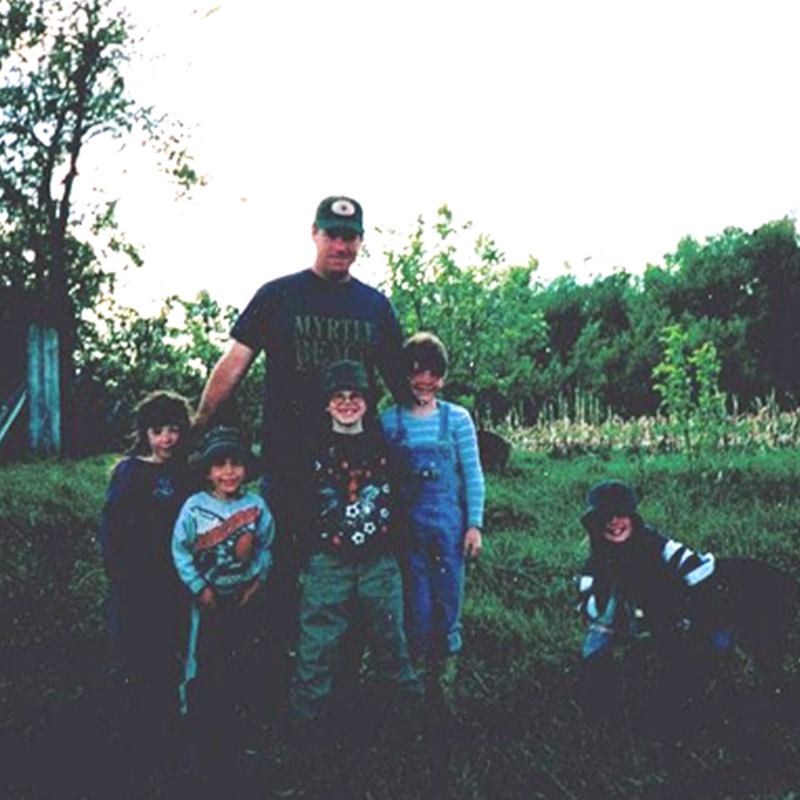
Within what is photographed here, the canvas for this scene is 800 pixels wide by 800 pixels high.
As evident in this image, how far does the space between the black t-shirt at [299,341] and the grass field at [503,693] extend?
144 centimetres

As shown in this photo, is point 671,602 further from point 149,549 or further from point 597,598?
point 149,549

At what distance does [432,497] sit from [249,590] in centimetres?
101

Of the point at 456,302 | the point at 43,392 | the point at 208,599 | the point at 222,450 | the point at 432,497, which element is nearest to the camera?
the point at 208,599

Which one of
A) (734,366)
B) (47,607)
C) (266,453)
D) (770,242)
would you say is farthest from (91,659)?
(770,242)

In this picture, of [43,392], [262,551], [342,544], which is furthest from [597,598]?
[43,392]

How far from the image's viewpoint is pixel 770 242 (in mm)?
42781

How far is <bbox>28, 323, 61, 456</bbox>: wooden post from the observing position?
720 inches

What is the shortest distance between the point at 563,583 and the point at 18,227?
1727cm

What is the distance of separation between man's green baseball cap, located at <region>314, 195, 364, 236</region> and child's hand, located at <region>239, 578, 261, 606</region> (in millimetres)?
1672

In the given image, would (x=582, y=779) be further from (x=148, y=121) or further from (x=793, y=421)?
(x=148, y=121)

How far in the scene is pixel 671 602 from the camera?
4996mm

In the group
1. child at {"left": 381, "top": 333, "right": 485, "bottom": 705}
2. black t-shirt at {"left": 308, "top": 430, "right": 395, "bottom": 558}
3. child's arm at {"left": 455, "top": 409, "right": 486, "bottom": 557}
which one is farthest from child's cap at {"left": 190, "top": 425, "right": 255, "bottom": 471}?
child's arm at {"left": 455, "top": 409, "right": 486, "bottom": 557}

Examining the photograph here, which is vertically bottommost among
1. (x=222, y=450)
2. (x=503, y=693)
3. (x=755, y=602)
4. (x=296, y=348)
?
(x=503, y=693)

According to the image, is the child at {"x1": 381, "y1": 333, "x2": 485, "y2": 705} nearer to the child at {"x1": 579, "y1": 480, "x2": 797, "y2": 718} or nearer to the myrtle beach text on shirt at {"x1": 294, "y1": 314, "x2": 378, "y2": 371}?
the myrtle beach text on shirt at {"x1": 294, "y1": 314, "x2": 378, "y2": 371}
